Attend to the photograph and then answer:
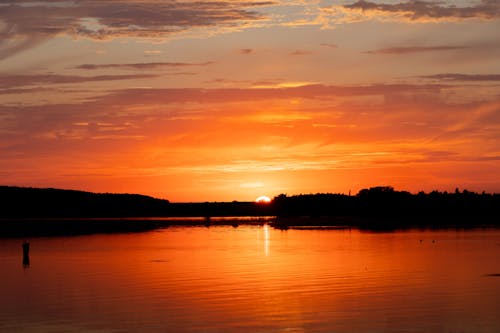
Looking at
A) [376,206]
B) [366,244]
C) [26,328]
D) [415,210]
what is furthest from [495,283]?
[376,206]

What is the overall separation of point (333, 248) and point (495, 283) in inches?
1101

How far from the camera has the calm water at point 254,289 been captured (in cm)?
2994

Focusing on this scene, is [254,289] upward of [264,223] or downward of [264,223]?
downward

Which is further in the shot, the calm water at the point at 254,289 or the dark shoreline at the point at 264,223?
the dark shoreline at the point at 264,223

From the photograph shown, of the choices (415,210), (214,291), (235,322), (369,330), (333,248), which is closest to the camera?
(369,330)

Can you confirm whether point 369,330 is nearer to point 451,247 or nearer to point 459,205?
point 451,247

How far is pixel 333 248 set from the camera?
69250 millimetres

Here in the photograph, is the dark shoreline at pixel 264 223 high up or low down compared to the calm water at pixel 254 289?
up

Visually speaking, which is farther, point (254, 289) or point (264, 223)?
point (264, 223)

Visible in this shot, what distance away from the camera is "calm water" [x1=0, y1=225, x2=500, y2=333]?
29938 millimetres

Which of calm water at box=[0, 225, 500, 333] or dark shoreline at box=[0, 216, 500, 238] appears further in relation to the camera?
dark shoreline at box=[0, 216, 500, 238]

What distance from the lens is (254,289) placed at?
39.7 meters

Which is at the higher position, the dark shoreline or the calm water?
the dark shoreline

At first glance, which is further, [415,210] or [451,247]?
[415,210]
